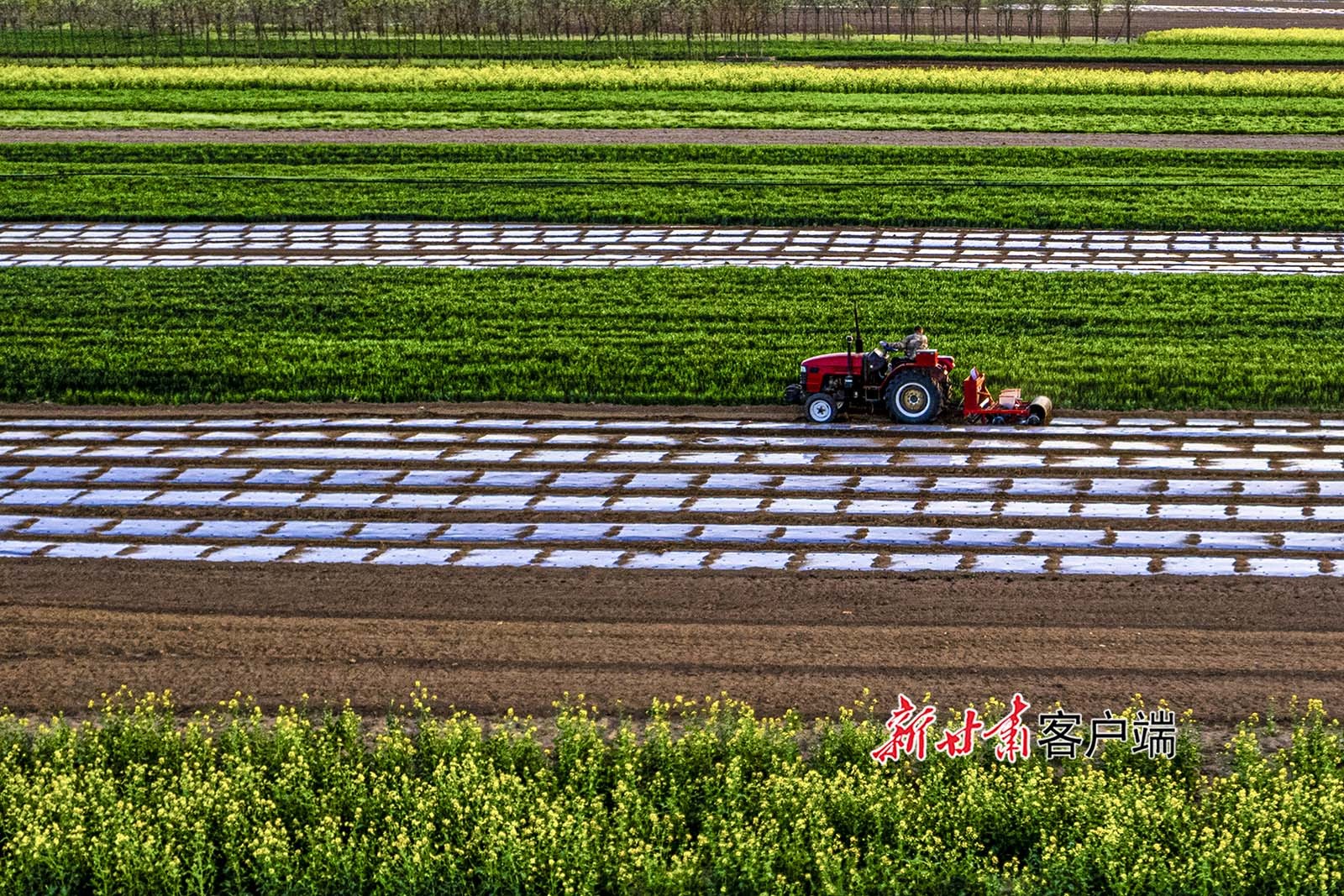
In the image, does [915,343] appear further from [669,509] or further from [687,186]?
[687,186]

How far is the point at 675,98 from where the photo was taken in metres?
56.1

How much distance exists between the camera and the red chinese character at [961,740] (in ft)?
45.0

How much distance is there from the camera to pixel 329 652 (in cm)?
1627

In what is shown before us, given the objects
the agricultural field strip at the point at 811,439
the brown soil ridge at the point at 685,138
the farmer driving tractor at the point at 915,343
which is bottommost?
the agricultural field strip at the point at 811,439

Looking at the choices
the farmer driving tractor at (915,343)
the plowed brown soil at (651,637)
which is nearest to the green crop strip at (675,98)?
the farmer driving tractor at (915,343)

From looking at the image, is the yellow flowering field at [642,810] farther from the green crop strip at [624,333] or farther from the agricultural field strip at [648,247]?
the agricultural field strip at [648,247]

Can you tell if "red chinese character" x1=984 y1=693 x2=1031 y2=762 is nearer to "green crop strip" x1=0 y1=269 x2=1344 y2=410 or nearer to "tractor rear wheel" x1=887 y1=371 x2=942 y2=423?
"tractor rear wheel" x1=887 y1=371 x2=942 y2=423

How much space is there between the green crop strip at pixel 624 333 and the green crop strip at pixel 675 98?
1968 centimetres

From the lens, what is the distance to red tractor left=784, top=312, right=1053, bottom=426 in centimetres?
2288

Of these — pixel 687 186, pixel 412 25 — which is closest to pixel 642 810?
pixel 687 186

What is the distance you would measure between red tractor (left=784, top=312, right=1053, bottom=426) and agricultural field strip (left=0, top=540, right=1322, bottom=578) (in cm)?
480

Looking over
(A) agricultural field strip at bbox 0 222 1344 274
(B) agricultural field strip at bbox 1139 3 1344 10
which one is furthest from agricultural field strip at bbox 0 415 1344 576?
(B) agricultural field strip at bbox 1139 3 1344 10

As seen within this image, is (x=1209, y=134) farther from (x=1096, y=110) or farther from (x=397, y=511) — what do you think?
(x=397, y=511)

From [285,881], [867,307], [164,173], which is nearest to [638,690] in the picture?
[285,881]
